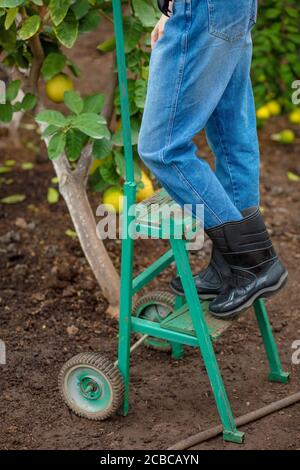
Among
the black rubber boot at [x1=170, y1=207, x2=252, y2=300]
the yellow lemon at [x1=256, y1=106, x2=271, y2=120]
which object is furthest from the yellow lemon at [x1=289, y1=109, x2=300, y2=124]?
the black rubber boot at [x1=170, y1=207, x2=252, y2=300]

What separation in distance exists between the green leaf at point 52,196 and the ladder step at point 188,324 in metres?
1.63

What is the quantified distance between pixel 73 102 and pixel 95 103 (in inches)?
3.0

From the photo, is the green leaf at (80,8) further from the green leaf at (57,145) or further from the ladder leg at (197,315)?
the ladder leg at (197,315)

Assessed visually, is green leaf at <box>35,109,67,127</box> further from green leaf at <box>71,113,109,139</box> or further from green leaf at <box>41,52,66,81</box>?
green leaf at <box>41,52,66,81</box>

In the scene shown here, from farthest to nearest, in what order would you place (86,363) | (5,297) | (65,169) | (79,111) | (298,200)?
(298,200)
(5,297)
(65,169)
(79,111)
(86,363)

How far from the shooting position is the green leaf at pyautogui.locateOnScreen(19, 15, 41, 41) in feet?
9.34

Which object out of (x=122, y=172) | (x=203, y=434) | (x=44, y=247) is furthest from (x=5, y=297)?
(x=203, y=434)

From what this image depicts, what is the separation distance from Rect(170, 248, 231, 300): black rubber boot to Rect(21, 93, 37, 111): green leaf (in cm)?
86

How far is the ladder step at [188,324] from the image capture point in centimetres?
266

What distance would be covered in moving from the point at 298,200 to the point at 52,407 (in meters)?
2.09

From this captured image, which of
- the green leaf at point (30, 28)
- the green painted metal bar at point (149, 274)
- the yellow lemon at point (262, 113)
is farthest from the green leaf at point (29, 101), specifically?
the yellow lemon at point (262, 113)

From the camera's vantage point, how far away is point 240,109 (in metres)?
2.68

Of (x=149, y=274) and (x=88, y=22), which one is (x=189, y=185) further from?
(x=88, y=22)

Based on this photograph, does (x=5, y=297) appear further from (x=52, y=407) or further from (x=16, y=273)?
(x=52, y=407)
